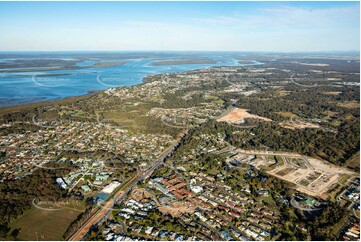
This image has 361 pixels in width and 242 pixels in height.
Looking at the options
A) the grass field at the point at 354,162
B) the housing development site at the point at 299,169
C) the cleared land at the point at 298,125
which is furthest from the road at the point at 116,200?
the cleared land at the point at 298,125

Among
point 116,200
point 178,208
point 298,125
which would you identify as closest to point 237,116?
point 298,125

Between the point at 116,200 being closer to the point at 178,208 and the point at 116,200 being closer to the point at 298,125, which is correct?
the point at 178,208

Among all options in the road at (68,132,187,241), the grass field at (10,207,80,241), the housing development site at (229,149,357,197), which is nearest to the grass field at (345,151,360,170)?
the housing development site at (229,149,357,197)

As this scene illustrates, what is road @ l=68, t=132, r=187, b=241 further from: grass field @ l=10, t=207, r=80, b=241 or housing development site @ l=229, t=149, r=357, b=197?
housing development site @ l=229, t=149, r=357, b=197

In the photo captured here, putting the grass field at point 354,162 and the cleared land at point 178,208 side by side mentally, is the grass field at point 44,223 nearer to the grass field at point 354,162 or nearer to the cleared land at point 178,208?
the cleared land at point 178,208

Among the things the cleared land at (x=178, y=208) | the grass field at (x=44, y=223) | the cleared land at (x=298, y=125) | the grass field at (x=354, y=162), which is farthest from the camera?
the cleared land at (x=298, y=125)

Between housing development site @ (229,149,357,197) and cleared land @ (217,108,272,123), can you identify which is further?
cleared land @ (217,108,272,123)
